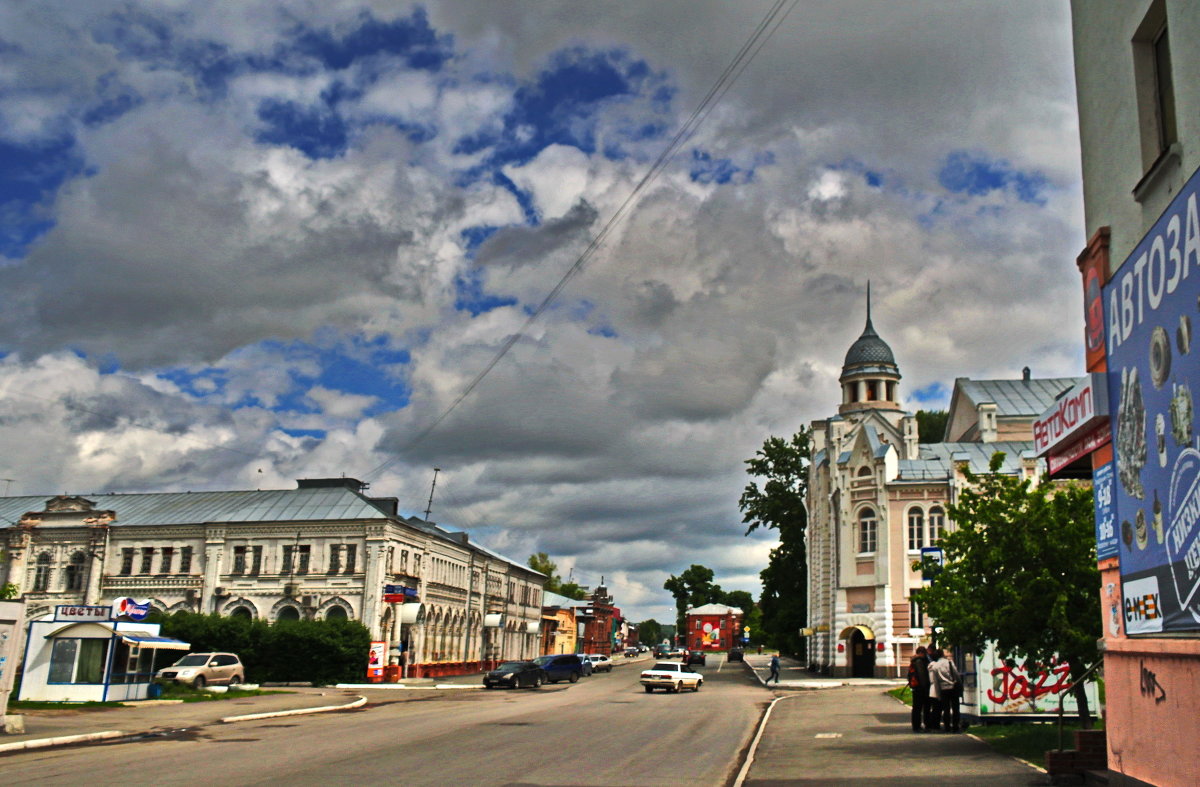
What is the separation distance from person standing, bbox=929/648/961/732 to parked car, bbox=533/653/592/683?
1159 inches

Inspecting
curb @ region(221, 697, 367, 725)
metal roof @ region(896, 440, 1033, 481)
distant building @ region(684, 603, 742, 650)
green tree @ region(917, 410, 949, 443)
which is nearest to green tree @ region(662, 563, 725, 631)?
distant building @ region(684, 603, 742, 650)

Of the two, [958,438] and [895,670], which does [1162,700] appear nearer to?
[895,670]

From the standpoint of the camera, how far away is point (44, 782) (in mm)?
12734

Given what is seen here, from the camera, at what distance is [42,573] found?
55250 mm

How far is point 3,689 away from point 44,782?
7950mm

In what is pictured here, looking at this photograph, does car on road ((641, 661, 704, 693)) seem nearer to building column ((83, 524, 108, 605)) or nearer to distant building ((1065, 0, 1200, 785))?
building column ((83, 524, 108, 605))

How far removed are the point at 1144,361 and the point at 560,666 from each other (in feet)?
142

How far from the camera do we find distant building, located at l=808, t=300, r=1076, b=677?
168 ft

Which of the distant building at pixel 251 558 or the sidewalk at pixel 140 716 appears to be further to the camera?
the distant building at pixel 251 558

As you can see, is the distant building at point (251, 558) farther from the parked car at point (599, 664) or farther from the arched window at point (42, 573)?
the parked car at point (599, 664)

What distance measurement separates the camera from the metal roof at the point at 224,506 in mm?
53000

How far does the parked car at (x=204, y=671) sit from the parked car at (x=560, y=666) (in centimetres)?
1426

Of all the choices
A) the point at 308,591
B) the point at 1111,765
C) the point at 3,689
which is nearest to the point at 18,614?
the point at 3,689

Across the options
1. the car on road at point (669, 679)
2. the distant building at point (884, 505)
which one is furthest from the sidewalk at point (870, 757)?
the distant building at point (884, 505)
